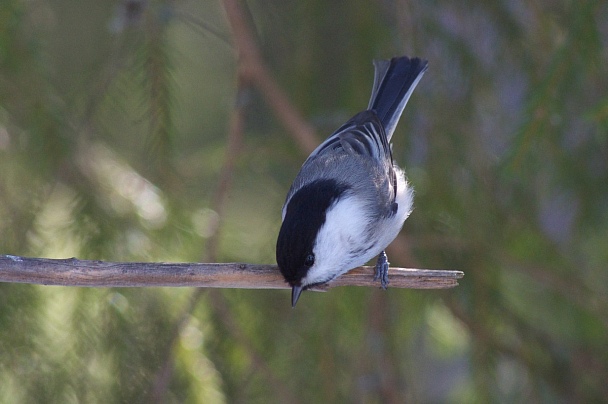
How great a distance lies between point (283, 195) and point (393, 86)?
1.75 feet

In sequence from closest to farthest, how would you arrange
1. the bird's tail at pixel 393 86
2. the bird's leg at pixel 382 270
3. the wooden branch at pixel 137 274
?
the wooden branch at pixel 137 274
the bird's leg at pixel 382 270
the bird's tail at pixel 393 86

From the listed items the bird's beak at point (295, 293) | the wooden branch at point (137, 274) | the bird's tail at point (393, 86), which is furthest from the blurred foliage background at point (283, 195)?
the wooden branch at point (137, 274)

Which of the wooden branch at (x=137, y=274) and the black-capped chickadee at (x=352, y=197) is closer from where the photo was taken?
the wooden branch at (x=137, y=274)

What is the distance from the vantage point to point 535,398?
2018mm

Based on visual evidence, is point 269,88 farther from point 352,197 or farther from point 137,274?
point 137,274

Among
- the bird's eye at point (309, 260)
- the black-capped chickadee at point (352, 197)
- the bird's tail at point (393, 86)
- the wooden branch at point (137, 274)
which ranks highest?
the bird's tail at point (393, 86)

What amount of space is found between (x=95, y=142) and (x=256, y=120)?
74cm

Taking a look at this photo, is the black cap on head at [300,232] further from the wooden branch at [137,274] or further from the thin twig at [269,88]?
the thin twig at [269,88]

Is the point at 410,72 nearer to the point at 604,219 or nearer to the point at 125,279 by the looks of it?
the point at 604,219

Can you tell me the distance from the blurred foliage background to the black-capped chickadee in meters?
0.08

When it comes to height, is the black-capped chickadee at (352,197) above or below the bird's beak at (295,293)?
above

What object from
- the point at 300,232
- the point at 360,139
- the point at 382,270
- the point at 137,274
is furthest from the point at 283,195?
the point at 137,274

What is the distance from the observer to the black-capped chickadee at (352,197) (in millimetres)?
1606

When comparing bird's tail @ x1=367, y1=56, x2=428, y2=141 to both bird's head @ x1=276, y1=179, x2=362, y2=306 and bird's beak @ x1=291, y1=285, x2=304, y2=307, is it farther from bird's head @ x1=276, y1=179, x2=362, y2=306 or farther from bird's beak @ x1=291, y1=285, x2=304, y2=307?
bird's beak @ x1=291, y1=285, x2=304, y2=307
